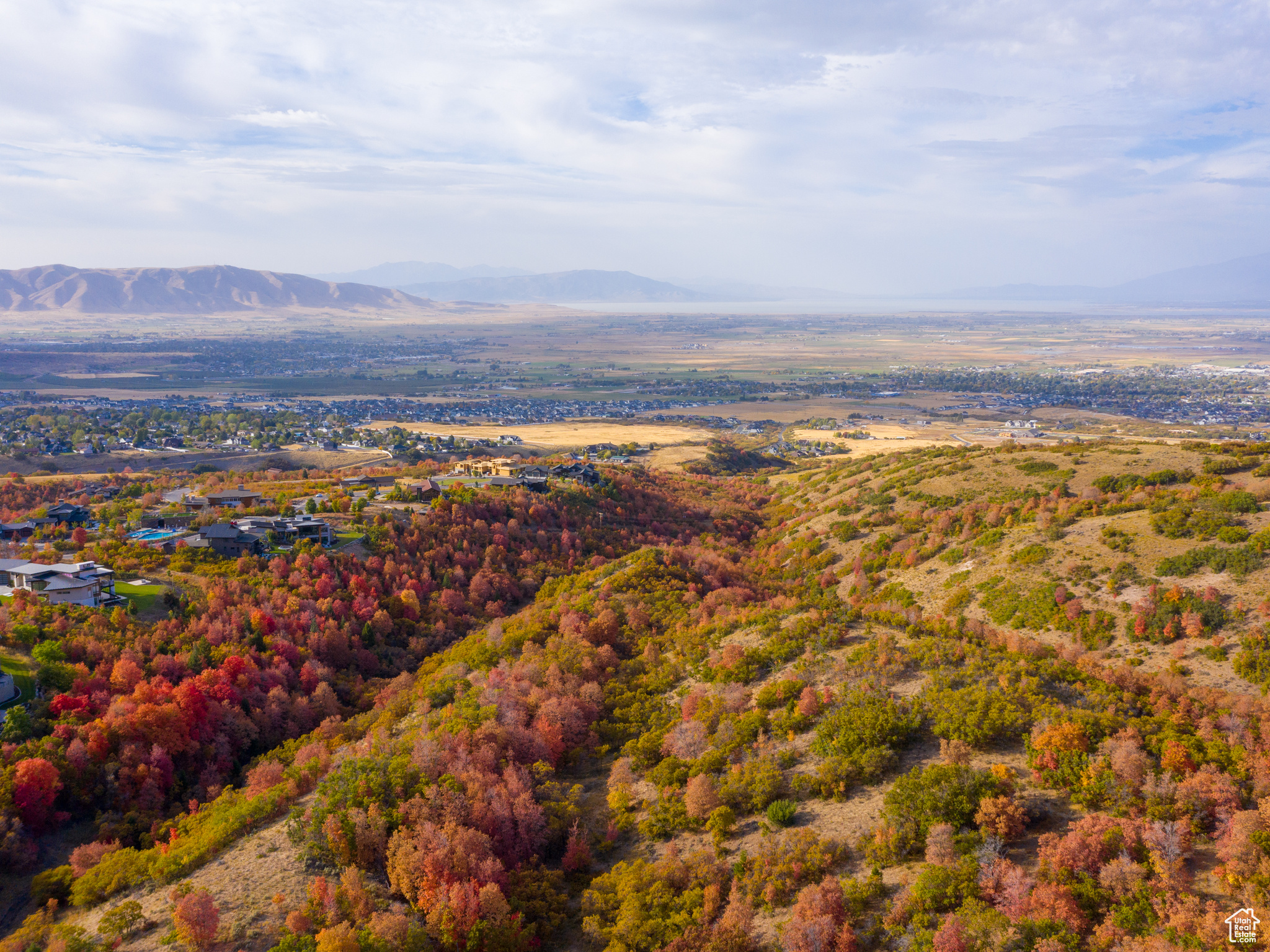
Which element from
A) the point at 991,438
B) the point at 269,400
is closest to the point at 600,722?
the point at 991,438

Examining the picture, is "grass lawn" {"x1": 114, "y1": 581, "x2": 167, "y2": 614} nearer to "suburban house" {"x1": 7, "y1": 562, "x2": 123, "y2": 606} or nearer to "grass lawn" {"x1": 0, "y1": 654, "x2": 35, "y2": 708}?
"suburban house" {"x1": 7, "y1": 562, "x2": 123, "y2": 606}

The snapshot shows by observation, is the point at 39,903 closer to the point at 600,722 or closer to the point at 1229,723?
the point at 600,722

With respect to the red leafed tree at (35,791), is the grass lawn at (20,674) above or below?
above

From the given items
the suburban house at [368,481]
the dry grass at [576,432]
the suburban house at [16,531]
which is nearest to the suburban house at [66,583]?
the suburban house at [16,531]

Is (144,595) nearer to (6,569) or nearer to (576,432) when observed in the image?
(6,569)

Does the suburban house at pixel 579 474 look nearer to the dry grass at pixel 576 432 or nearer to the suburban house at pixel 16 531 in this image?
the dry grass at pixel 576 432

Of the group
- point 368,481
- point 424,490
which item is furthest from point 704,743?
point 368,481
